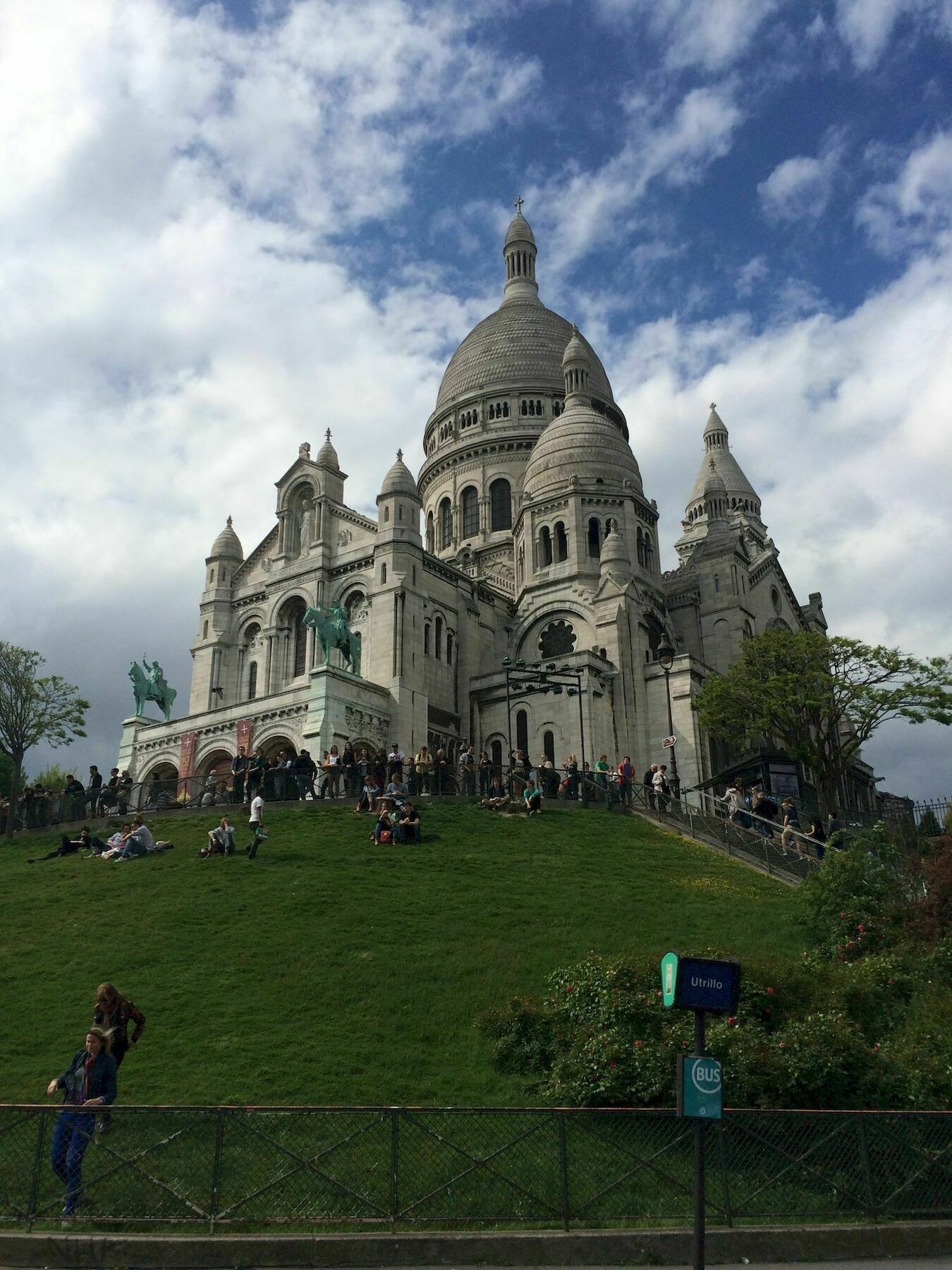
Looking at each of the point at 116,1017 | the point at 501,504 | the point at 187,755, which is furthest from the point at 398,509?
the point at 116,1017

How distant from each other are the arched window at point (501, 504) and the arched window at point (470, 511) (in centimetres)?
94

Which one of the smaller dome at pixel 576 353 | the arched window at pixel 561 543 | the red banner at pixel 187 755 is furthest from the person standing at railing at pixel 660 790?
the smaller dome at pixel 576 353

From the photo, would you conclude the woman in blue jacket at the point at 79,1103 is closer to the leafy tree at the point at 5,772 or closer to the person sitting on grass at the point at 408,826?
the person sitting on grass at the point at 408,826

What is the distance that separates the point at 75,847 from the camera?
95.6 feet

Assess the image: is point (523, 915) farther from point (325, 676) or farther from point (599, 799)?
point (325, 676)

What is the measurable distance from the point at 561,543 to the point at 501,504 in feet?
39.6

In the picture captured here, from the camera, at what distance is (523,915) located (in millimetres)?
21922

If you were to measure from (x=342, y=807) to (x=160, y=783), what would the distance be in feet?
21.3

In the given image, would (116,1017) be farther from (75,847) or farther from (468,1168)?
(75,847)

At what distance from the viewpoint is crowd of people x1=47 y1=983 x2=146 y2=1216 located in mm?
10812

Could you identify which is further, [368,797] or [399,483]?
[399,483]

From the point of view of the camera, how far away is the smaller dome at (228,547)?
57.1 m

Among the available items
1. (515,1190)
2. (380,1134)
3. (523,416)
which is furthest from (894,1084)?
(523,416)

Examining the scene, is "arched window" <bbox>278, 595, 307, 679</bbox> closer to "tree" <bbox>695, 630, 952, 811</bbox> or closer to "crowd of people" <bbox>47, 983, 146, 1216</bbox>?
"tree" <bbox>695, 630, 952, 811</bbox>
